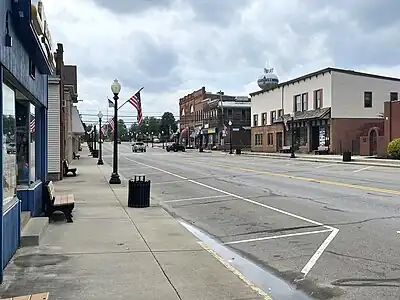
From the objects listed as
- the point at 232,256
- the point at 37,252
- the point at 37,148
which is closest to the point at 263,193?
the point at 37,148

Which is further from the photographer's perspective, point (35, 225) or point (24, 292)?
point (35, 225)

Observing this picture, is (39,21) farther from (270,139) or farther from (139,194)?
(270,139)

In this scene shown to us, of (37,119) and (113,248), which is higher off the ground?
(37,119)

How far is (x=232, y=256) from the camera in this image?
28.3 feet

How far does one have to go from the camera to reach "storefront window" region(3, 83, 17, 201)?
7184 mm

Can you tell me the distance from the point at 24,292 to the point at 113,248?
9.09 ft

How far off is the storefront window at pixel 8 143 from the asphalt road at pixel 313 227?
395 centimetres

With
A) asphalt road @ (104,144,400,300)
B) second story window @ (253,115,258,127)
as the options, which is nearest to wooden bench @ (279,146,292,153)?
second story window @ (253,115,258,127)

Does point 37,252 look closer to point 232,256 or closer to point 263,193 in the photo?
point 232,256

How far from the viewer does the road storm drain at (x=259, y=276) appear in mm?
6357

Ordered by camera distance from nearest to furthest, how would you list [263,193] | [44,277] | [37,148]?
[44,277], [37,148], [263,193]

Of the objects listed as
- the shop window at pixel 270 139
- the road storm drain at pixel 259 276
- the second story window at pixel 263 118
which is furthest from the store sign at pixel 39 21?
the second story window at pixel 263 118

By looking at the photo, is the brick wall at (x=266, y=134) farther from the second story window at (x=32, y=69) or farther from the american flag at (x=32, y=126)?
the second story window at (x=32, y=69)

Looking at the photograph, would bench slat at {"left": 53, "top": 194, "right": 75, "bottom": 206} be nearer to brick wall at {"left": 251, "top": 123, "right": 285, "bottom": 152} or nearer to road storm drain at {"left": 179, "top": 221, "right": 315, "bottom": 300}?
road storm drain at {"left": 179, "top": 221, "right": 315, "bottom": 300}
